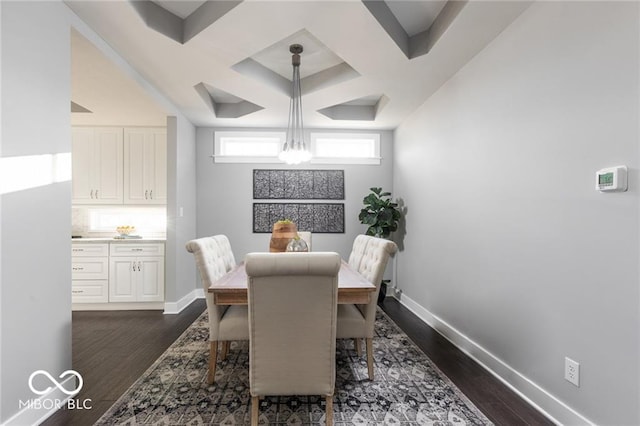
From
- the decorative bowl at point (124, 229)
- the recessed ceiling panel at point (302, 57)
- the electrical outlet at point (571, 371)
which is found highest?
the recessed ceiling panel at point (302, 57)

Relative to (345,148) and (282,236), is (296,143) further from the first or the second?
(345,148)

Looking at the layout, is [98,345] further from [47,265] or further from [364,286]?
[364,286]

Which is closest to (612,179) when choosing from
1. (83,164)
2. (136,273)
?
(136,273)

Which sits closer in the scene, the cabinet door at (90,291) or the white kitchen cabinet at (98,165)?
the cabinet door at (90,291)

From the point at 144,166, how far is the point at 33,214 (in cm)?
280

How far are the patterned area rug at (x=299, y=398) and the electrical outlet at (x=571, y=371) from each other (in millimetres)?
501

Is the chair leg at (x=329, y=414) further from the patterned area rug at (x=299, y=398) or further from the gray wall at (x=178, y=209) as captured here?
the gray wall at (x=178, y=209)

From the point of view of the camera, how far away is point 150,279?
4.04 meters

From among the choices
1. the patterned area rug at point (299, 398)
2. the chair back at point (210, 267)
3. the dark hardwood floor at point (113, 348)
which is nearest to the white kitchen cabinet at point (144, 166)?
the dark hardwood floor at point (113, 348)

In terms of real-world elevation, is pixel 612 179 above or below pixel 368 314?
above

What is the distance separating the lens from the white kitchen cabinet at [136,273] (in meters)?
4.00

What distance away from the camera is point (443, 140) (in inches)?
131

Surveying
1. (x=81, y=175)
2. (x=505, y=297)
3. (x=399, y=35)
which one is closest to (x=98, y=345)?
(x=81, y=175)

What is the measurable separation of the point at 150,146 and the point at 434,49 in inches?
146
